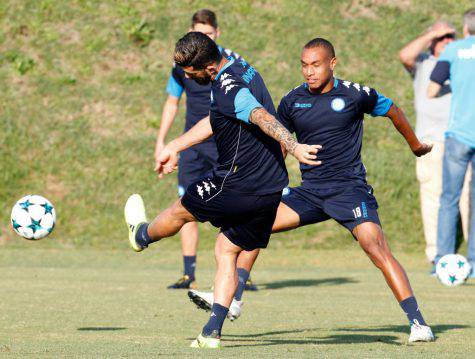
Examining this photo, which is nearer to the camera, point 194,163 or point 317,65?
point 317,65

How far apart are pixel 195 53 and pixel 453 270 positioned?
560cm

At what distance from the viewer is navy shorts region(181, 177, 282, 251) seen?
700 centimetres

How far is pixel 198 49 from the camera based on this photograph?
269 inches

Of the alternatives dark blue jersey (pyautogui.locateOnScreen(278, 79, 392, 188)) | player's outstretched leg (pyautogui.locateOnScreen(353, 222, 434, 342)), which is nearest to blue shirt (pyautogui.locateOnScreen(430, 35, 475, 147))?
dark blue jersey (pyautogui.locateOnScreen(278, 79, 392, 188))

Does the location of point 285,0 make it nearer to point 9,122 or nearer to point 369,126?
Result: point 369,126

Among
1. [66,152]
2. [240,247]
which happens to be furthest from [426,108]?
[240,247]

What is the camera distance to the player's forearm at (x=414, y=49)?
45.5ft

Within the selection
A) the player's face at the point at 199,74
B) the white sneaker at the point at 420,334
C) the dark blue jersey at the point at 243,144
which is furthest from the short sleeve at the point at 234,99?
the white sneaker at the point at 420,334

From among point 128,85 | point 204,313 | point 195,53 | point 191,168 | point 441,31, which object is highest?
point 195,53

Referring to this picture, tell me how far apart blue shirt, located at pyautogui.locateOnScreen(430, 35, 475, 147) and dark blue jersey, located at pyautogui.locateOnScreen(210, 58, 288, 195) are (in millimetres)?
6498

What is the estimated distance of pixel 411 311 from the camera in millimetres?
7535

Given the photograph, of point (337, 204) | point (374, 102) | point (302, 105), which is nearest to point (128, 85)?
point (302, 105)

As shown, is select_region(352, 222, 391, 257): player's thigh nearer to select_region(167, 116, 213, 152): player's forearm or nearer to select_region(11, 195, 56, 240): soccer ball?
select_region(167, 116, 213, 152): player's forearm

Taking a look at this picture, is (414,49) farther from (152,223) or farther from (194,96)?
(152,223)
